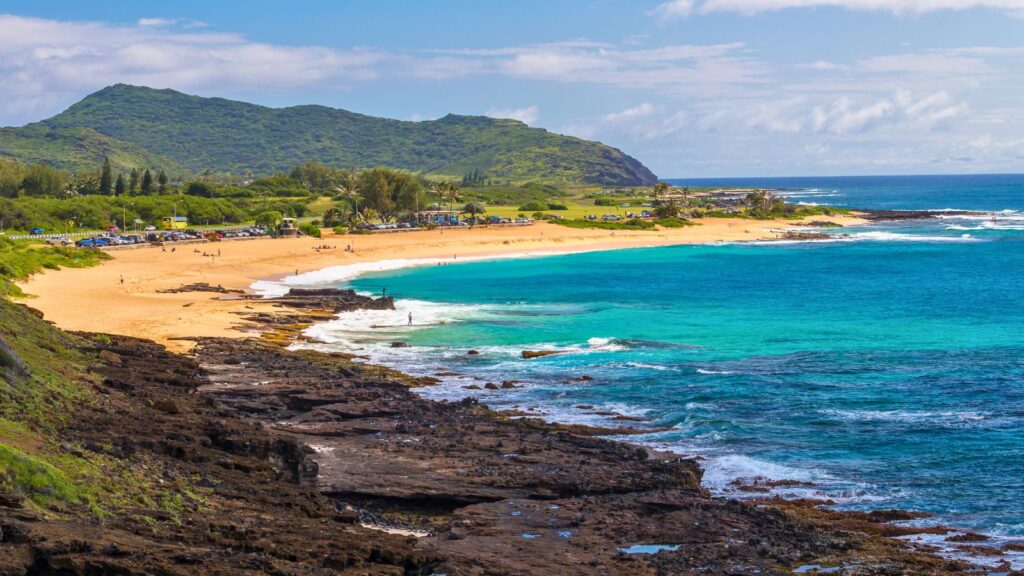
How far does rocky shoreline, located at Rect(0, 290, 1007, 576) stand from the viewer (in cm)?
1511

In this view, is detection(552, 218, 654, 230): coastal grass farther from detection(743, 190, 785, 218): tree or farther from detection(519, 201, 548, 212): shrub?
detection(743, 190, 785, 218): tree

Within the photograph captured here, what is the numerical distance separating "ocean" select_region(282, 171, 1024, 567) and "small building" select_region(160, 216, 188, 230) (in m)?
33.7

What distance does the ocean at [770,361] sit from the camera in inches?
1017

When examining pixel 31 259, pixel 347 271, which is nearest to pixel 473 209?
pixel 347 271

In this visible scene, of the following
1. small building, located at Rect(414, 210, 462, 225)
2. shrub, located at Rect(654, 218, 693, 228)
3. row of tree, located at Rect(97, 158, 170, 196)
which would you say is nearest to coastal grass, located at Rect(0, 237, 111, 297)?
row of tree, located at Rect(97, 158, 170, 196)

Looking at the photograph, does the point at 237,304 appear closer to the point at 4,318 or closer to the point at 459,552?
the point at 4,318

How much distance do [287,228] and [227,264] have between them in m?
26.2

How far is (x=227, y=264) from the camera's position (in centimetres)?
7669

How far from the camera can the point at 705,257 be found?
323 ft

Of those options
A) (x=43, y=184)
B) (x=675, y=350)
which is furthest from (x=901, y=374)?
(x=43, y=184)

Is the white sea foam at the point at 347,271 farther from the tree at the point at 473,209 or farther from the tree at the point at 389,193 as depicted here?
the tree at the point at 473,209

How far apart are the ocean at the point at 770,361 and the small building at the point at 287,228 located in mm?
23184

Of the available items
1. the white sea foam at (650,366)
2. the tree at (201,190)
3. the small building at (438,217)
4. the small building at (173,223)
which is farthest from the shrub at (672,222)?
the white sea foam at (650,366)

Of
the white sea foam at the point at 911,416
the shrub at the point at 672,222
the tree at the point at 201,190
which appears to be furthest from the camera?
the tree at the point at 201,190
